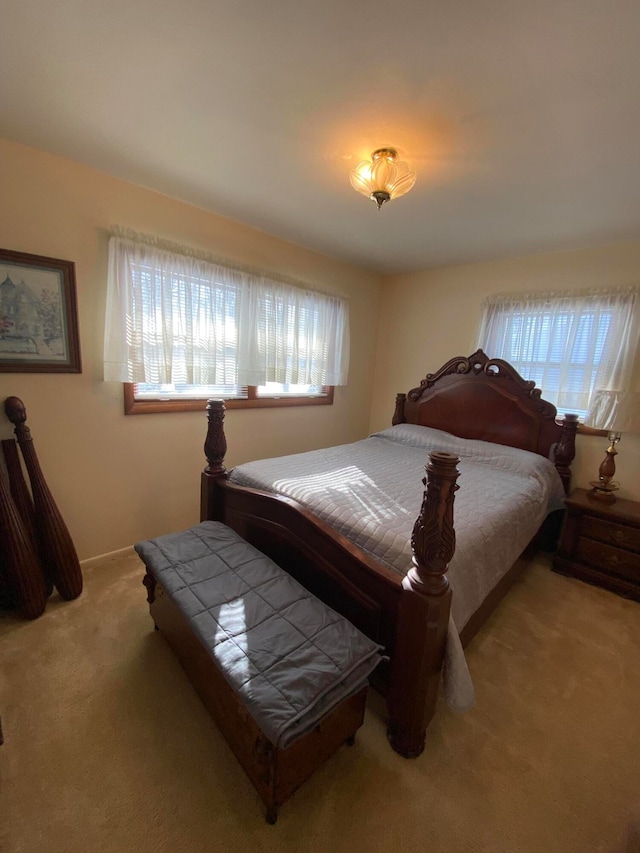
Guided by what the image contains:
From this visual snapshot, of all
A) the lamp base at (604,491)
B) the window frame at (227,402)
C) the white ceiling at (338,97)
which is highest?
the white ceiling at (338,97)

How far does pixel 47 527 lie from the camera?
1917 mm

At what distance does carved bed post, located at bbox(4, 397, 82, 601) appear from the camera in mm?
1851

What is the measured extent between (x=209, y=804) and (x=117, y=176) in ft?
9.89

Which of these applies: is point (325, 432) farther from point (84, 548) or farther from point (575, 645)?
point (575, 645)

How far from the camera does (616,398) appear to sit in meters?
2.27

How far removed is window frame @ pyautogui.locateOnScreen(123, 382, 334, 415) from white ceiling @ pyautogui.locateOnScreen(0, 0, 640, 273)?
1.37 meters

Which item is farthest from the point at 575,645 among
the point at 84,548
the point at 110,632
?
the point at 84,548

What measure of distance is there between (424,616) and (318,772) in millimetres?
689

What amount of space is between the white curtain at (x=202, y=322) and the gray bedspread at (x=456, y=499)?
0.86 m

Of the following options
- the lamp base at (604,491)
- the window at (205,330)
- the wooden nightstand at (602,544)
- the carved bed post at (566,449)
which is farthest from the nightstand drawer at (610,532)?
the window at (205,330)

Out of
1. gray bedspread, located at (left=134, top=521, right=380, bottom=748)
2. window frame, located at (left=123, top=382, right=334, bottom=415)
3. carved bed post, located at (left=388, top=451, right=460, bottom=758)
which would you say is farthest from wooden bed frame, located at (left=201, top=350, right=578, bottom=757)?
window frame, located at (left=123, top=382, right=334, bottom=415)

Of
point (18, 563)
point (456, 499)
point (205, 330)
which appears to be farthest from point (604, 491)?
point (18, 563)

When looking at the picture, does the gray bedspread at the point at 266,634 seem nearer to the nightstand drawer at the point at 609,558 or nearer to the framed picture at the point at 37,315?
the framed picture at the point at 37,315

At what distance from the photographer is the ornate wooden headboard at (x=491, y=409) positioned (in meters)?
2.73
